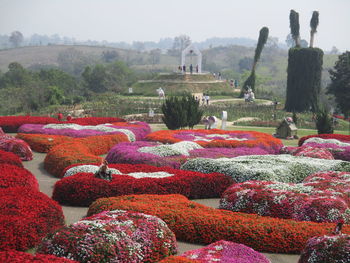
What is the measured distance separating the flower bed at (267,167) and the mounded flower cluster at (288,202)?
175cm

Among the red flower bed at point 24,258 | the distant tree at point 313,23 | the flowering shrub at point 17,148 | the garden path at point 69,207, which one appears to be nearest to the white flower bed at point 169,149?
the garden path at point 69,207

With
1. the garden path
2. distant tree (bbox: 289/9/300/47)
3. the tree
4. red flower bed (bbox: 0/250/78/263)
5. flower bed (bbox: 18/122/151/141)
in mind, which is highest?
distant tree (bbox: 289/9/300/47)

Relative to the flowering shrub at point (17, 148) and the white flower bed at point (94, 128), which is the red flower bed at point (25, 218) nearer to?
the flowering shrub at point (17, 148)

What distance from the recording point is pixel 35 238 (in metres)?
8.35

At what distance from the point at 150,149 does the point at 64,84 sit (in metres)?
46.1

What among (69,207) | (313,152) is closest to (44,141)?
(69,207)

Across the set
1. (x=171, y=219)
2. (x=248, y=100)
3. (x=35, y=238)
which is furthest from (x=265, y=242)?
(x=248, y=100)

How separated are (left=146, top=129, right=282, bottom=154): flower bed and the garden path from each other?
4.77 meters

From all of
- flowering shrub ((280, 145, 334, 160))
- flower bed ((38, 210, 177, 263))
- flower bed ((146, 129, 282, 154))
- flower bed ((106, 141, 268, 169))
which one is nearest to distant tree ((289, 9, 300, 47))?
flower bed ((146, 129, 282, 154))

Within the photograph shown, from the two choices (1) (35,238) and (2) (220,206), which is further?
(2) (220,206)

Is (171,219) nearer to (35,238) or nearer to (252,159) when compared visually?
(35,238)

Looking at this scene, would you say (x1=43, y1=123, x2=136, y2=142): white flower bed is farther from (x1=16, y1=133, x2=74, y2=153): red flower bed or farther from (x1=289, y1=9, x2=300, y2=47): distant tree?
(x1=289, y1=9, x2=300, y2=47): distant tree

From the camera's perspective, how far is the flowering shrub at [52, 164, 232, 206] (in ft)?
38.1

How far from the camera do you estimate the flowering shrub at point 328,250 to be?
6781mm
